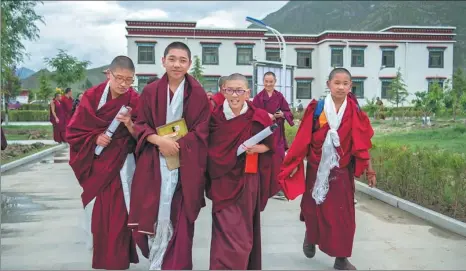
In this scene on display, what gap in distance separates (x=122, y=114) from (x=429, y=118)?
595 inches

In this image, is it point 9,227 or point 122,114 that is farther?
point 9,227

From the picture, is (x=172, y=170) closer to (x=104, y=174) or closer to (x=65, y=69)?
(x=104, y=174)

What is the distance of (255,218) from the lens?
3676 millimetres

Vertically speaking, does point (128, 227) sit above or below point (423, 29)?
below

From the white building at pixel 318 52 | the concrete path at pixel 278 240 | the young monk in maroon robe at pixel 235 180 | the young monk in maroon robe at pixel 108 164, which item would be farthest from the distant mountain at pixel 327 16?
the young monk in maroon robe at pixel 108 164

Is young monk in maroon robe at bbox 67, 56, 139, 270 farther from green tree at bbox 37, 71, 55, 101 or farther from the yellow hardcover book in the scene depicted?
green tree at bbox 37, 71, 55, 101

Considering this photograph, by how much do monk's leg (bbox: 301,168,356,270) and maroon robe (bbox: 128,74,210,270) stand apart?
1.09 metres

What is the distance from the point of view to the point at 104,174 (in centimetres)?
374

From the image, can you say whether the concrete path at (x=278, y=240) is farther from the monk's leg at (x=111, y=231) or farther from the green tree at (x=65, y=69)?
the green tree at (x=65, y=69)

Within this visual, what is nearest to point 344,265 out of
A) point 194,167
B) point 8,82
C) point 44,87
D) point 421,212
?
point 194,167

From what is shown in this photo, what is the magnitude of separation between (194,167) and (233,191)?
13.6 inches

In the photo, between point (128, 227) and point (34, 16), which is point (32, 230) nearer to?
point (128, 227)

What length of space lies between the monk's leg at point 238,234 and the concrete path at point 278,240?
634mm

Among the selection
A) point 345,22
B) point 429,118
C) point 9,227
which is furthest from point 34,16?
point 345,22
